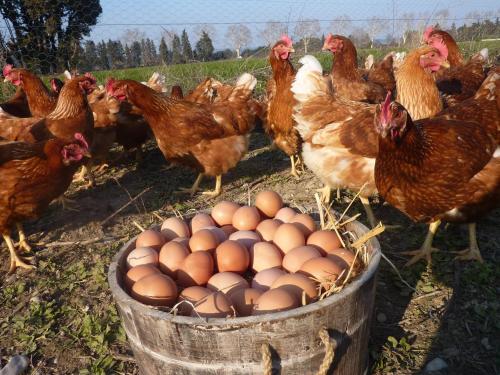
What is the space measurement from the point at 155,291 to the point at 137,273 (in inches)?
6.4

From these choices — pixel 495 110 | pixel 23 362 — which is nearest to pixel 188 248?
pixel 23 362

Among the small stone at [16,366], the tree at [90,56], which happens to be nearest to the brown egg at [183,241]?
the small stone at [16,366]

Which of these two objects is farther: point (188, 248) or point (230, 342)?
point (188, 248)

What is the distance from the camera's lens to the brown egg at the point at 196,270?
5.25 ft

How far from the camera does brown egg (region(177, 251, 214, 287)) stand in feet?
5.25

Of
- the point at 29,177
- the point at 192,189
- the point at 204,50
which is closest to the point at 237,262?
the point at 29,177

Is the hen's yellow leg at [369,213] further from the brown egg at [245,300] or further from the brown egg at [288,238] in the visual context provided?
the brown egg at [245,300]

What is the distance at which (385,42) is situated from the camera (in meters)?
11.9

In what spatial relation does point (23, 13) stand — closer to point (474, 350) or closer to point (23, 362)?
point (23, 362)

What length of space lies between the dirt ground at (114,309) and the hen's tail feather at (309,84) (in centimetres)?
95

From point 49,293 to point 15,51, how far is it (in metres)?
6.73

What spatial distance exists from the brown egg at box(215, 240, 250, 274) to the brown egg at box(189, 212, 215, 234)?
0.28 m

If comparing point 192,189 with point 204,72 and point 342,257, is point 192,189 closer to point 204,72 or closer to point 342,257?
point 342,257

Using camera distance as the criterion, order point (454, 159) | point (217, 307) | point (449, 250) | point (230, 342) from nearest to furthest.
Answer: point (230, 342) → point (217, 307) → point (454, 159) → point (449, 250)
